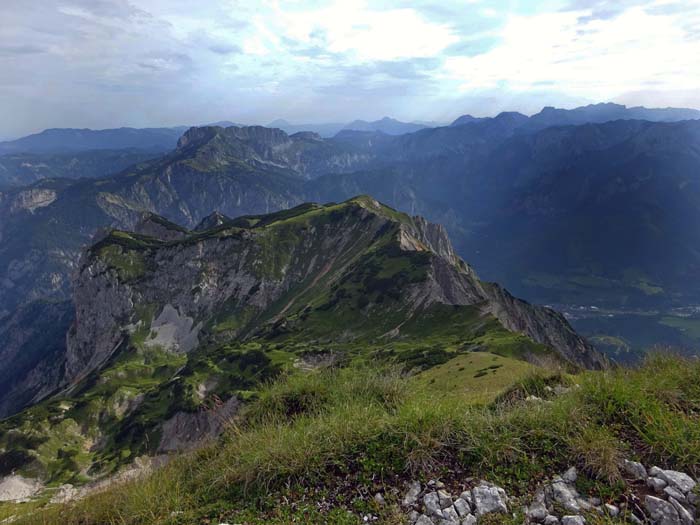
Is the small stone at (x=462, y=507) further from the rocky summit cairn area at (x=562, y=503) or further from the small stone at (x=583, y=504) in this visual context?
the small stone at (x=583, y=504)

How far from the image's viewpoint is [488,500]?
9.08m

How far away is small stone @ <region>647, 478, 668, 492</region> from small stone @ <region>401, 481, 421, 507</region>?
4756 mm

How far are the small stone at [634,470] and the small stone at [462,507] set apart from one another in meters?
3.61

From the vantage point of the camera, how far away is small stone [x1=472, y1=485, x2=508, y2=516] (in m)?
8.90

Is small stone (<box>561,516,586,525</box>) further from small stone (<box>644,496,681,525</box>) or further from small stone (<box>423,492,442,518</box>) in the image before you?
small stone (<box>423,492,442,518</box>)

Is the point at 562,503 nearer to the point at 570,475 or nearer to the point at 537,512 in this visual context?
the point at 537,512

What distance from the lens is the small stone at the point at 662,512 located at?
8016 millimetres

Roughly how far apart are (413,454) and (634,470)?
15.6 ft

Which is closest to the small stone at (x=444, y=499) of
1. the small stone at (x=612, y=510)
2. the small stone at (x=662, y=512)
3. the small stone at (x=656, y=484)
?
the small stone at (x=612, y=510)

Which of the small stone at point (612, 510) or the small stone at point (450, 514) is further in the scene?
the small stone at point (450, 514)

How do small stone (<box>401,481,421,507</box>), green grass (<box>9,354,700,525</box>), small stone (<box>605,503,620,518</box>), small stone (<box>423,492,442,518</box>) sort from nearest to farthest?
small stone (<box>605,503,620,518</box>)
small stone (<box>423,492,442,518</box>)
small stone (<box>401,481,421,507</box>)
green grass (<box>9,354,700,525</box>)

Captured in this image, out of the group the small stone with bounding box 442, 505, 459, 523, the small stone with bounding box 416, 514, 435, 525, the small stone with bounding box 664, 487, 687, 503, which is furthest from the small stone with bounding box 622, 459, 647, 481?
the small stone with bounding box 416, 514, 435, 525

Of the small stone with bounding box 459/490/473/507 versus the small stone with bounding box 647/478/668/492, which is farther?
the small stone with bounding box 459/490/473/507

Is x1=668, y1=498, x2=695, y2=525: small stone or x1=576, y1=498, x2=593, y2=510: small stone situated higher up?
x1=668, y1=498, x2=695, y2=525: small stone
